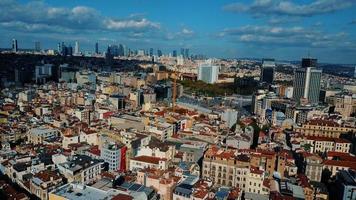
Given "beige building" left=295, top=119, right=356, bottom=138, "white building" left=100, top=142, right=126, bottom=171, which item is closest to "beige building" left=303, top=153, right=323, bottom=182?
"beige building" left=295, top=119, right=356, bottom=138

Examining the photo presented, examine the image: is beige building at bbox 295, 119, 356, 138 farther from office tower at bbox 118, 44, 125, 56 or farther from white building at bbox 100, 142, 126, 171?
office tower at bbox 118, 44, 125, 56

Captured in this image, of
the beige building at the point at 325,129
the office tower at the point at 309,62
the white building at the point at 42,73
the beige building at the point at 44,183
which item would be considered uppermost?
the office tower at the point at 309,62

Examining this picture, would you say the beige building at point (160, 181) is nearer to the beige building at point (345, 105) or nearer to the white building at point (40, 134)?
the white building at point (40, 134)

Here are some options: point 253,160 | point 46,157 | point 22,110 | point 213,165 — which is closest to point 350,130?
point 253,160

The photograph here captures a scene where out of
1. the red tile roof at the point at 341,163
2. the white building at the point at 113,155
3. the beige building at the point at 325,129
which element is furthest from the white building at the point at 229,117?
the white building at the point at 113,155

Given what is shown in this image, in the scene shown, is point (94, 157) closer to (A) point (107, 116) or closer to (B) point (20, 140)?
(B) point (20, 140)

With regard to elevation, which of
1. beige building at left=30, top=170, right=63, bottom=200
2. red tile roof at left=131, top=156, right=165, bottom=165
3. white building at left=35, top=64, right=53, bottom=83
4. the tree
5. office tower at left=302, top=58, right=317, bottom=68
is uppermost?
office tower at left=302, top=58, right=317, bottom=68

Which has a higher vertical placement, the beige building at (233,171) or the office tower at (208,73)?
the office tower at (208,73)
